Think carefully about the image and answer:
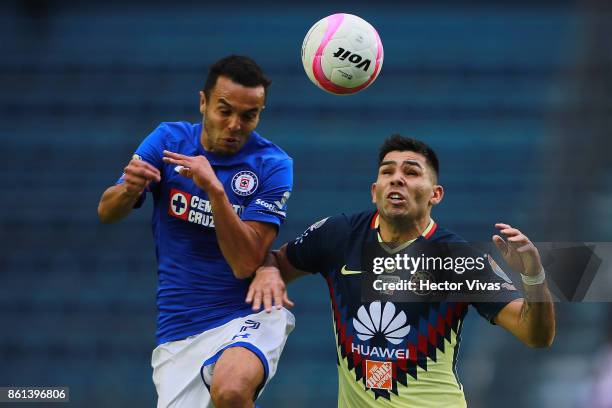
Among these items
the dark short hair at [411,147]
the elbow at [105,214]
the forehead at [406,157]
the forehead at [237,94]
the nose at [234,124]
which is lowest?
the elbow at [105,214]

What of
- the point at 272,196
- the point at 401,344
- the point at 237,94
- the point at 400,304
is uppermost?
the point at 237,94

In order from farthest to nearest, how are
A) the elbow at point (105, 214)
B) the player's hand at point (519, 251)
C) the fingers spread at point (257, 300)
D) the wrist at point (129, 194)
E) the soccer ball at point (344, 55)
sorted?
the soccer ball at point (344, 55)
the elbow at point (105, 214)
the wrist at point (129, 194)
the fingers spread at point (257, 300)
the player's hand at point (519, 251)

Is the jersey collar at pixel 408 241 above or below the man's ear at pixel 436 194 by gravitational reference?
below

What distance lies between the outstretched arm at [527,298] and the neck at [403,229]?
1.98 ft

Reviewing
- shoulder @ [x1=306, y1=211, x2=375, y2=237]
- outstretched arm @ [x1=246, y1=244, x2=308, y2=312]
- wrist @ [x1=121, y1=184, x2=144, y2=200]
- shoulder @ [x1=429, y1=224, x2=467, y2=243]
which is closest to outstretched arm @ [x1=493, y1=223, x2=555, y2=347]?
shoulder @ [x1=429, y1=224, x2=467, y2=243]

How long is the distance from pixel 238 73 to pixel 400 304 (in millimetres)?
1414

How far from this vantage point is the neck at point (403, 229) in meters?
5.23

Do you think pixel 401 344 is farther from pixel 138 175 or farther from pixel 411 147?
pixel 138 175

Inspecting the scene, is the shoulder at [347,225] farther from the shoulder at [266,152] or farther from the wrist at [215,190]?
the wrist at [215,190]

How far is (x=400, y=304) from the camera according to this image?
5.18 m

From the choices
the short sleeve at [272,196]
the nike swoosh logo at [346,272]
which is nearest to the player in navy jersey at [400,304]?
the nike swoosh logo at [346,272]

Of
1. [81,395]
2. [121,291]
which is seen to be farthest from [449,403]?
[121,291]

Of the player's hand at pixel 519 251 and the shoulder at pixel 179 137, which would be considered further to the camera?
the shoulder at pixel 179 137

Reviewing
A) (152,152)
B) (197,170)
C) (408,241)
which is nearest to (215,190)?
(197,170)
